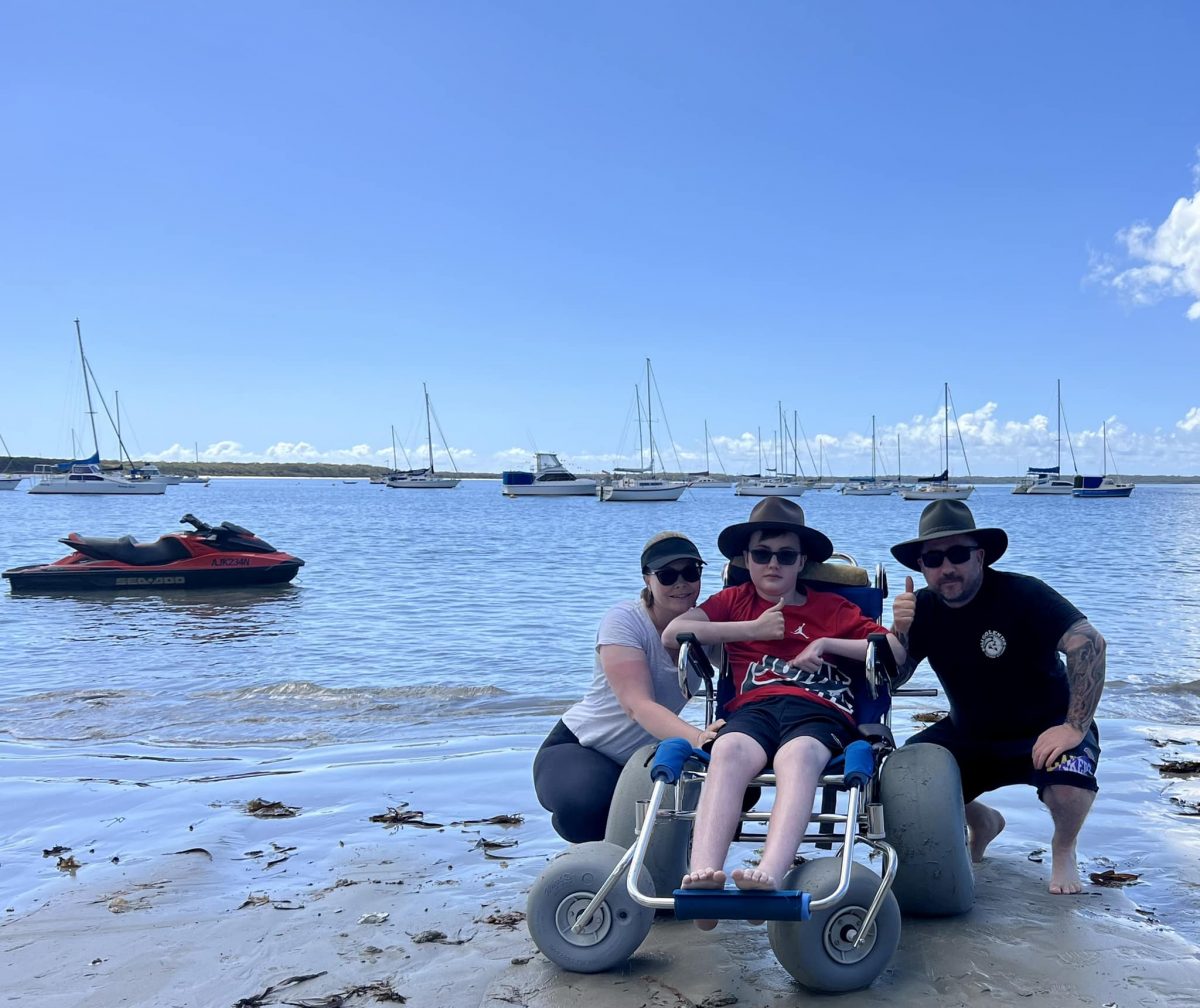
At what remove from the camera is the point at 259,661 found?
1207 cm

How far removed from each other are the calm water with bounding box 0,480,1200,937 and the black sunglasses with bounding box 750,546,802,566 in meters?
1.93

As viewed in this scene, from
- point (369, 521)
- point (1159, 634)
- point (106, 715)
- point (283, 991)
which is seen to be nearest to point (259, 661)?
point (106, 715)

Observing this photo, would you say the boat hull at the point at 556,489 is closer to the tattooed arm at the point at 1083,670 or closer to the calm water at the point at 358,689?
the calm water at the point at 358,689

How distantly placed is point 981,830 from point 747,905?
2.18 meters

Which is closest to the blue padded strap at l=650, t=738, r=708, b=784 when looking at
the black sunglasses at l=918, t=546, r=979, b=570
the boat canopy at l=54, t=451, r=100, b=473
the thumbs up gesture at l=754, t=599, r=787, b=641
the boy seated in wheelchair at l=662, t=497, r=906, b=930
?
the boy seated in wheelchair at l=662, t=497, r=906, b=930

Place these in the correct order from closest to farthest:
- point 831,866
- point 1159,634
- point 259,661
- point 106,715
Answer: point 831,866 → point 106,715 → point 259,661 → point 1159,634

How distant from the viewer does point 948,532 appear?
4414mm

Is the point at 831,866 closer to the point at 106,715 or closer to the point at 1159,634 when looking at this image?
the point at 106,715

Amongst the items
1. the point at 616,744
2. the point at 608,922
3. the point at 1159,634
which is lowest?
the point at 1159,634

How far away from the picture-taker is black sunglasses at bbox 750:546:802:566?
4.30 m

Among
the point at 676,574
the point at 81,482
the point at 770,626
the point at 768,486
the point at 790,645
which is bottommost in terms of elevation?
the point at 768,486

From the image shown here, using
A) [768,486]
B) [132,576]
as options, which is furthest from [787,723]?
[768,486]

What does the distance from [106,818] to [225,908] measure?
1.89m

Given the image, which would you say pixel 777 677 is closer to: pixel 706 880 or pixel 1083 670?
pixel 706 880
